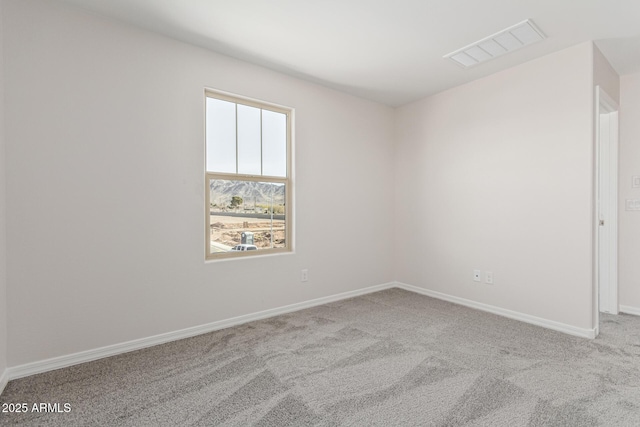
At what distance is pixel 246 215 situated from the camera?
330cm

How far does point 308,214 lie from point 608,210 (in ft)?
10.6

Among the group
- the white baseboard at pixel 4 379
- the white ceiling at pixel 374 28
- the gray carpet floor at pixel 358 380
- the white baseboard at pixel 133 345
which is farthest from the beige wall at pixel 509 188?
the white baseboard at pixel 4 379

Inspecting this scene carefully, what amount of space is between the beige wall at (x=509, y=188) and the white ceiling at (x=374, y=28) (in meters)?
0.37

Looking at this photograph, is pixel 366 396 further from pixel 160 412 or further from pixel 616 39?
pixel 616 39

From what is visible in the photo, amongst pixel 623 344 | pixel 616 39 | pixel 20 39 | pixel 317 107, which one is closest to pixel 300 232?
pixel 317 107

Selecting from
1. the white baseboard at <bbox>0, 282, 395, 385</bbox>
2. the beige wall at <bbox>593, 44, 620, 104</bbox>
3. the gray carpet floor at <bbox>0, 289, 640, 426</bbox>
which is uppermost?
the beige wall at <bbox>593, 44, 620, 104</bbox>

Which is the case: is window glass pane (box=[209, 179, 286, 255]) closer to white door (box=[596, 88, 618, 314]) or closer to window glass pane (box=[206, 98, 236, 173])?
window glass pane (box=[206, 98, 236, 173])

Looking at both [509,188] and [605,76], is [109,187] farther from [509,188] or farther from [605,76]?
[605,76]

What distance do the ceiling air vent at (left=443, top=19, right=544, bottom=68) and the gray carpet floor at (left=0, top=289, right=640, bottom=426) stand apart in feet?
8.39

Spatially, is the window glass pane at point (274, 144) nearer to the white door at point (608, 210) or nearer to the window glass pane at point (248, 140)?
the window glass pane at point (248, 140)

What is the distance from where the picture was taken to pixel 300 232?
360 centimetres

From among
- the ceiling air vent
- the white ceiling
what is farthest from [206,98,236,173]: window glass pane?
the ceiling air vent

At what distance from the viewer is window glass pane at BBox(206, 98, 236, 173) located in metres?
3.03

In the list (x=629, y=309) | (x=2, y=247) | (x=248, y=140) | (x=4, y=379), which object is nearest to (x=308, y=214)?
(x=248, y=140)
